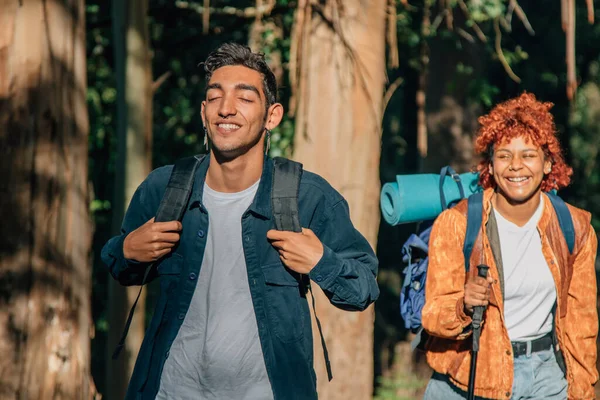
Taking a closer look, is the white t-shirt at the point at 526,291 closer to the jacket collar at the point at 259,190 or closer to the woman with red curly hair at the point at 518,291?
the woman with red curly hair at the point at 518,291

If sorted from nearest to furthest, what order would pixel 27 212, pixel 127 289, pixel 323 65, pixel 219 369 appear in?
pixel 219 369
pixel 27 212
pixel 323 65
pixel 127 289

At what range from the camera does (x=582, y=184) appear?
55.2ft

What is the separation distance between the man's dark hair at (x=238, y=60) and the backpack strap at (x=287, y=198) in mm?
283

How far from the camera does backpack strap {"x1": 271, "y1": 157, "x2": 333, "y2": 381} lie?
351 centimetres

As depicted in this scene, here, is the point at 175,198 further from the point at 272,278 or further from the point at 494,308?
the point at 494,308

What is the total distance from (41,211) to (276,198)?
1.51m

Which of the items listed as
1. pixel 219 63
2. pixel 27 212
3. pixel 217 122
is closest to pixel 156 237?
pixel 217 122

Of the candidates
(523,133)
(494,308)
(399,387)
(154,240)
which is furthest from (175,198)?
(399,387)

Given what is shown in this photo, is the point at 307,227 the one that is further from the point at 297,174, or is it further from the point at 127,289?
the point at 127,289

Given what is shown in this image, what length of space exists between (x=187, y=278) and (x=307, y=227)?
1.57 feet

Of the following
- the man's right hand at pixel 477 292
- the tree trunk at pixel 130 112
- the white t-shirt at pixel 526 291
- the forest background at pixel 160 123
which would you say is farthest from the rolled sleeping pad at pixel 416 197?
the tree trunk at pixel 130 112

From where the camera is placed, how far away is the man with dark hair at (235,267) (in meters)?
3.43

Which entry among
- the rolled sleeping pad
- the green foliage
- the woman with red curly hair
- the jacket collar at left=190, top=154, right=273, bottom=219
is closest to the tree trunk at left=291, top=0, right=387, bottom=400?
the rolled sleeping pad

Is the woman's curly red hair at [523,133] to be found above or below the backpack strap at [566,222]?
above
